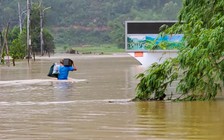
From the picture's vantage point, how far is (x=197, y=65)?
1431 cm

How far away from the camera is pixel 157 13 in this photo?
13938 centimetres

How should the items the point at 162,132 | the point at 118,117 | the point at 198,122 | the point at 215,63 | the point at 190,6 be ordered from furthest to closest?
the point at 190,6
the point at 215,63
the point at 118,117
the point at 198,122
the point at 162,132

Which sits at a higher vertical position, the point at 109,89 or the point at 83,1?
the point at 83,1

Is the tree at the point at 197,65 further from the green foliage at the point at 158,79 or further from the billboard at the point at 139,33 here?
the billboard at the point at 139,33

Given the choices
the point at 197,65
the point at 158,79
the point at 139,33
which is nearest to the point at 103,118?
the point at 197,65

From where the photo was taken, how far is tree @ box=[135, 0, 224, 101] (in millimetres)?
14219

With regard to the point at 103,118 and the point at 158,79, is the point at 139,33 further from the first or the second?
the point at 103,118

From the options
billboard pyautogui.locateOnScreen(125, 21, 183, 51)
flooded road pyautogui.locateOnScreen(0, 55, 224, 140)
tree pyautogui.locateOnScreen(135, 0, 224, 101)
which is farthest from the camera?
billboard pyautogui.locateOnScreen(125, 21, 183, 51)

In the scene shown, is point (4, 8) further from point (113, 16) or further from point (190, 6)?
point (190, 6)

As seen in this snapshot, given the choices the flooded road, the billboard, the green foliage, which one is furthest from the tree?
the billboard

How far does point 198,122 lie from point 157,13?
129538mm

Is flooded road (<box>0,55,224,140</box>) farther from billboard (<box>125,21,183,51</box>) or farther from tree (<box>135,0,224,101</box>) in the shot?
billboard (<box>125,21,183,51</box>)

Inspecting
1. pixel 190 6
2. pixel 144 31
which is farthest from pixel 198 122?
pixel 144 31

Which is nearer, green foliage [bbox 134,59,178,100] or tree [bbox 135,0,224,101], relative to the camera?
tree [bbox 135,0,224,101]
